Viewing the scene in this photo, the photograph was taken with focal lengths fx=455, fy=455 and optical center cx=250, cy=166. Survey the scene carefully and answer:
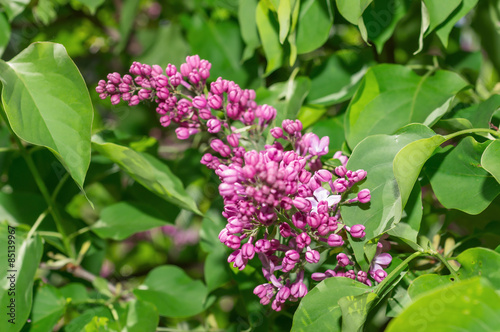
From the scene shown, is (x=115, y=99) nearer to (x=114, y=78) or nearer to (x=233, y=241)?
(x=114, y=78)

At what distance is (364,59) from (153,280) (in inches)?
27.8

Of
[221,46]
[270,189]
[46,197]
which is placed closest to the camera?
[270,189]

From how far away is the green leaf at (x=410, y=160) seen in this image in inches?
24.2

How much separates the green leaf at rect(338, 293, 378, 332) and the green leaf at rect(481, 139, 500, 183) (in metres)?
0.24

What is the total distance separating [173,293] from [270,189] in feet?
1.90

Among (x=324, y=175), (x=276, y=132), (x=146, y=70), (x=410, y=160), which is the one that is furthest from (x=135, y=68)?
(x=410, y=160)

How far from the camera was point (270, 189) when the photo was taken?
1.84ft

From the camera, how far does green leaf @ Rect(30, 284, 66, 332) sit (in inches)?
35.8

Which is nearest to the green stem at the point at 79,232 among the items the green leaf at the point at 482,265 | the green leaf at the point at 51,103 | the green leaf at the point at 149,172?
the green leaf at the point at 149,172

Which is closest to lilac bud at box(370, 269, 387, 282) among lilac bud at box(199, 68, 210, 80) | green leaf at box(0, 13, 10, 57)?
lilac bud at box(199, 68, 210, 80)

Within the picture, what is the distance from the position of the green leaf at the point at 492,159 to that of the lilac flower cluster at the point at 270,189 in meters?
0.17

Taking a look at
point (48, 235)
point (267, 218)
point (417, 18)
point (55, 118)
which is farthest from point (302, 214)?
point (417, 18)

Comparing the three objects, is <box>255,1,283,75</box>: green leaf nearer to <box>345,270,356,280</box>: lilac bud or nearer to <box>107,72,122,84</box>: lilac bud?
<box>107,72,122,84</box>: lilac bud

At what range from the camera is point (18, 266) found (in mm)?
876
